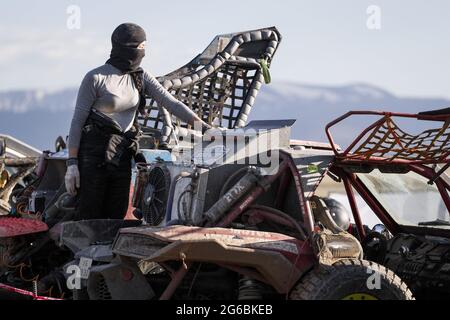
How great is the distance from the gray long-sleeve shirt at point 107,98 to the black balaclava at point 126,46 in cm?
7

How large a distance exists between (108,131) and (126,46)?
2.47ft

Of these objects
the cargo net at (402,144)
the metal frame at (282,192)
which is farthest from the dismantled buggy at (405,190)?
the metal frame at (282,192)

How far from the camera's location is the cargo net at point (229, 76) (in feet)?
37.7

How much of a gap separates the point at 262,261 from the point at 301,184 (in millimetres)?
817

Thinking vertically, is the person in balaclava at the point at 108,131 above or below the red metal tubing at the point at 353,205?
above

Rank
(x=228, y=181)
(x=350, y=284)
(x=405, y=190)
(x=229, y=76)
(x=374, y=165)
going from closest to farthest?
(x=350, y=284)
(x=228, y=181)
(x=374, y=165)
(x=405, y=190)
(x=229, y=76)

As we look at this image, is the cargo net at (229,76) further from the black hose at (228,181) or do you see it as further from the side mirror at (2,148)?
the black hose at (228,181)

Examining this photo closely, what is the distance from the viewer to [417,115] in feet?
20.7

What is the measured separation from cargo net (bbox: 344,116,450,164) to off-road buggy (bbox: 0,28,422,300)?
1.17ft

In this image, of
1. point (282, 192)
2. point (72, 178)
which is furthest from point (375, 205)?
point (72, 178)

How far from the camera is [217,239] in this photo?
19.6ft

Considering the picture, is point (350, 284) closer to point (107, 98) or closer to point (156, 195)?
point (156, 195)

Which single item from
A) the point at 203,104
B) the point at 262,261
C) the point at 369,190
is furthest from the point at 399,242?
the point at 203,104

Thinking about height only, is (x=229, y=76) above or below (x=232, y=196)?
above
